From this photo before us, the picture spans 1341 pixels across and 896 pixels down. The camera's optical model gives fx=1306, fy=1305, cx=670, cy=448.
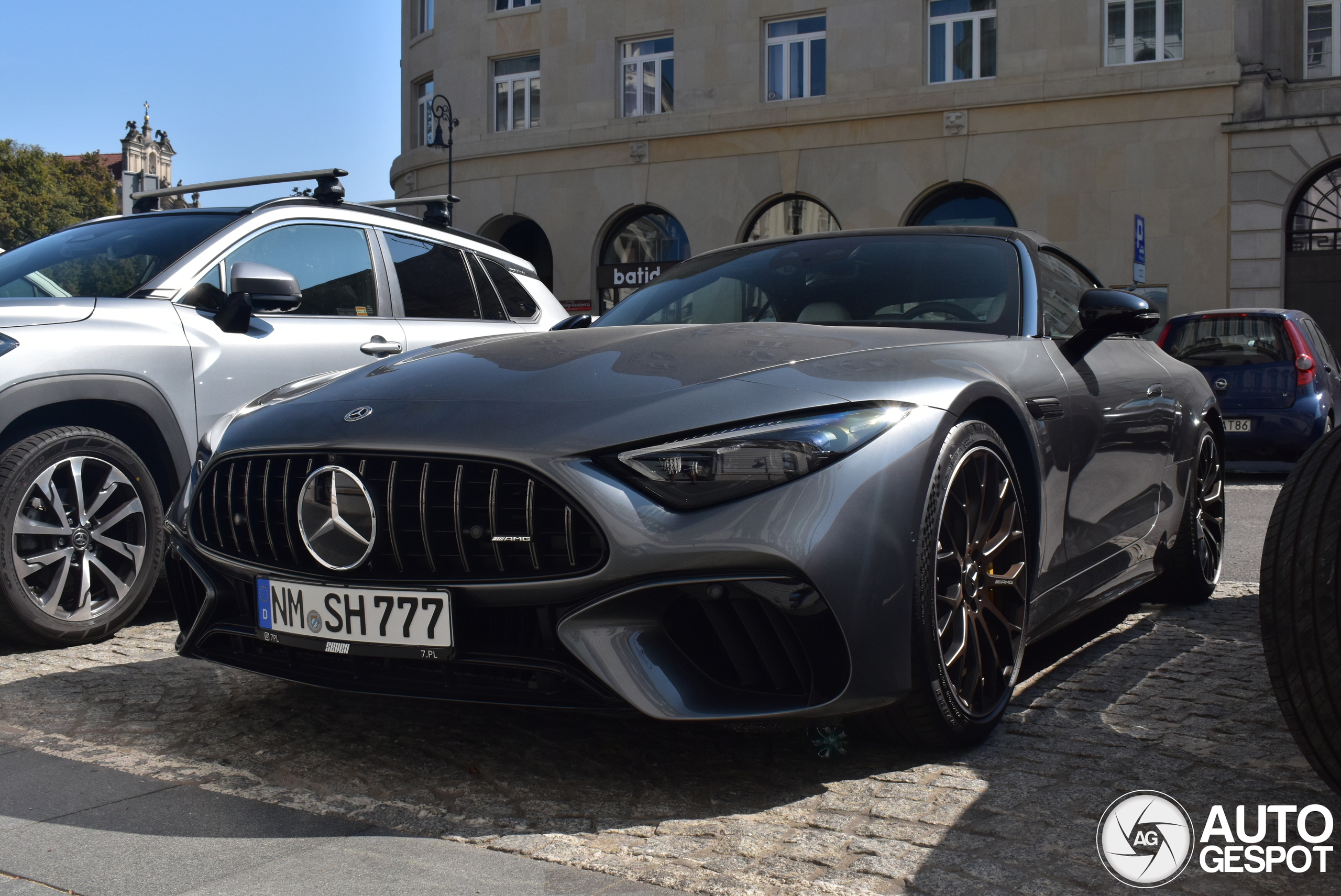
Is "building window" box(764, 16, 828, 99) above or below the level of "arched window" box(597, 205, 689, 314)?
above

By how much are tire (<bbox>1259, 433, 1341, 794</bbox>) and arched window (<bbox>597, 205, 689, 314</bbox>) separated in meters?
23.9

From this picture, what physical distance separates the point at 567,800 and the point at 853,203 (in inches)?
905

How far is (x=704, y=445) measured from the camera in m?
2.76

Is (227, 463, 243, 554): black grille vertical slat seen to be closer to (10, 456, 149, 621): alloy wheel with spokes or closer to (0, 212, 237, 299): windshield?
(10, 456, 149, 621): alloy wheel with spokes

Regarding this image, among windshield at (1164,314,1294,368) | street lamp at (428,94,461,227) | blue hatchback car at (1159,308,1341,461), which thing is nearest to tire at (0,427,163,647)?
windshield at (1164,314,1294,368)

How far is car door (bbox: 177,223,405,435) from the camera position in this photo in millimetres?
5043

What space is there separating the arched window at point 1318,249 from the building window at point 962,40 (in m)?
5.99

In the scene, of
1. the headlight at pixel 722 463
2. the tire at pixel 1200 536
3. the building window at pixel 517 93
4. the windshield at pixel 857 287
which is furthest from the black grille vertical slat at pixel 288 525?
the building window at pixel 517 93

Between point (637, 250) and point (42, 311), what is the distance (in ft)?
75.1

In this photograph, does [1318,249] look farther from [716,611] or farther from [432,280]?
[716,611]

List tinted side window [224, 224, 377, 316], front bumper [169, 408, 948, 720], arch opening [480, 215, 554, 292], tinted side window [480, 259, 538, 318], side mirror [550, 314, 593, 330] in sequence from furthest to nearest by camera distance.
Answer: arch opening [480, 215, 554, 292], tinted side window [480, 259, 538, 318], tinted side window [224, 224, 377, 316], side mirror [550, 314, 593, 330], front bumper [169, 408, 948, 720]

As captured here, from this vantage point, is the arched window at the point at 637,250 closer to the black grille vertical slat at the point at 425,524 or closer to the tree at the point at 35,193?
the black grille vertical slat at the point at 425,524

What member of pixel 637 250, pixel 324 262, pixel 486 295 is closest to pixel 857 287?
pixel 324 262

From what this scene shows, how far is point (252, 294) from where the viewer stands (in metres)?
4.87
